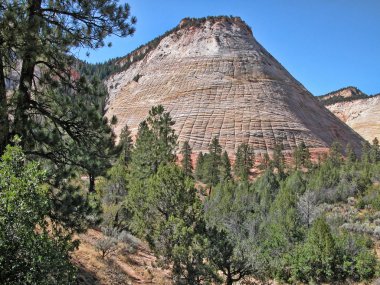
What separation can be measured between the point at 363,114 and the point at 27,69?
130216 mm

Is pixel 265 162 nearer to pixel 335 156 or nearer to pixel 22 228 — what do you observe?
pixel 335 156

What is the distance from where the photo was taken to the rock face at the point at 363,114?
112 meters

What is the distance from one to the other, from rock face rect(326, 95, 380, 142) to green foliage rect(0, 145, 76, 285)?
112781 mm

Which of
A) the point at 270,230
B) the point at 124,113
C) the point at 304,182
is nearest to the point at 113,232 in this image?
the point at 270,230

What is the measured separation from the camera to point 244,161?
187 ft

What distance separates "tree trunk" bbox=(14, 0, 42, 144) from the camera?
→ 7.81m

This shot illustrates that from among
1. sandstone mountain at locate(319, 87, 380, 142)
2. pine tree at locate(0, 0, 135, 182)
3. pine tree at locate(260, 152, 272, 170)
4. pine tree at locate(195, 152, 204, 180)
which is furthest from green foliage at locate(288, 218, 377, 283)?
sandstone mountain at locate(319, 87, 380, 142)

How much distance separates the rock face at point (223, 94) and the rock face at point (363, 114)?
35140 millimetres

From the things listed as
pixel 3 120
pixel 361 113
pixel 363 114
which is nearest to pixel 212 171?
pixel 3 120

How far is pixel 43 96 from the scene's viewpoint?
9.09 metres

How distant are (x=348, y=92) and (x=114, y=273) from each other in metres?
177

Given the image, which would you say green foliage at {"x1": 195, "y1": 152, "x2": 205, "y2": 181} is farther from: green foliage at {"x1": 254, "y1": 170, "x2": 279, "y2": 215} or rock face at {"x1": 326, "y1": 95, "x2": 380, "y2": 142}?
rock face at {"x1": 326, "y1": 95, "x2": 380, "y2": 142}

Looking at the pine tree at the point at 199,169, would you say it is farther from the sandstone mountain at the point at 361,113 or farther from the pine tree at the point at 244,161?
the sandstone mountain at the point at 361,113

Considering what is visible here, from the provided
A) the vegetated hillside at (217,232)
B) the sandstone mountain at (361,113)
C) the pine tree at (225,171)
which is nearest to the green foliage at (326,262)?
the vegetated hillside at (217,232)
